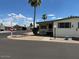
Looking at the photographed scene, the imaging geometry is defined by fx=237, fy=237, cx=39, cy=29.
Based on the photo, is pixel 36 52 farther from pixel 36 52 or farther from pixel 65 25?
pixel 65 25

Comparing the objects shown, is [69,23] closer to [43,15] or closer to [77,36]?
[77,36]

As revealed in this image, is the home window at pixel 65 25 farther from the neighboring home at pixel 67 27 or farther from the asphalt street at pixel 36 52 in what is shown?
the asphalt street at pixel 36 52

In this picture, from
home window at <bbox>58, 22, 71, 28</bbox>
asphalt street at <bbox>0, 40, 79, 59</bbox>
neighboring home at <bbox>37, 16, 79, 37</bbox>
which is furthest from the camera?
home window at <bbox>58, 22, 71, 28</bbox>

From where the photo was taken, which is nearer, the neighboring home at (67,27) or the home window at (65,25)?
the neighboring home at (67,27)

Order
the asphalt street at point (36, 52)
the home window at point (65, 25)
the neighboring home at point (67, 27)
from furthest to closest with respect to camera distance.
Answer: the home window at point (65, 25), the neighboring home at point (67, 27), the asphalt street at point (36, 52)

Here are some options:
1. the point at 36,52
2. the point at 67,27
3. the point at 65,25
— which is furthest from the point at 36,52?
the point at 65,25

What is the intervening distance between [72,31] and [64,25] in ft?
7.07

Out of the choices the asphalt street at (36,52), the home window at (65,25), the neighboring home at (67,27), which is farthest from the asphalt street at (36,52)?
the home window at (65,25)

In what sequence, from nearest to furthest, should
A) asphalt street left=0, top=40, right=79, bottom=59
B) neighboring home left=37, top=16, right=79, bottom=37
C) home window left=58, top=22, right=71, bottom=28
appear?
asphalt street left=0, top=40, right=79, bottom=59 < neighboring home left=37, top=16, right=79, bottom=37 < home window left=58, top=22, right=71, bottom=28

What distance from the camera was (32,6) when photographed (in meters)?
72.8

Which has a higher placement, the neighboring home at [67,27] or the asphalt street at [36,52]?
the neighboring home at [67,27]

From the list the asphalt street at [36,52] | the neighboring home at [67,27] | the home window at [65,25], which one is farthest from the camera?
the home window at [65,25]

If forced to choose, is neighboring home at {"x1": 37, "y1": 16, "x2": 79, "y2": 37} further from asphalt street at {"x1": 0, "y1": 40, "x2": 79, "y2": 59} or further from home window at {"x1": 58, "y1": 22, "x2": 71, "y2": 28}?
asphalt street at {"x1": 0, "y1": 40, "x2": 79, "y2": 59}

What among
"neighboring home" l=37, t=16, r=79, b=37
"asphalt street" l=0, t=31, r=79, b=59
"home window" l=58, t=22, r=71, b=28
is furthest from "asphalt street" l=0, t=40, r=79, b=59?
"home window" l=58, t=22, r=71, b=28
